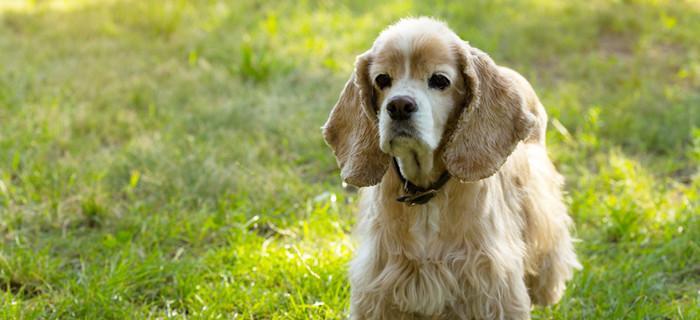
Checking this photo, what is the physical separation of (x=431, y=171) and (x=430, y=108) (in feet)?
1.03

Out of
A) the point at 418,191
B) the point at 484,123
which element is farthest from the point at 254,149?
the point at 484,123

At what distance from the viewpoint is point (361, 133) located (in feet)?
10.8

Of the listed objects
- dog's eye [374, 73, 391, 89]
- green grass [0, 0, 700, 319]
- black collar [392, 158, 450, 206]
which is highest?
dog's eye [374, 73, 391, 89]

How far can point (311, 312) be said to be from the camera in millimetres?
3850

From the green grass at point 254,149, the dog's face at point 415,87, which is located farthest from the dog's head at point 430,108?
the green grass at point 254,149

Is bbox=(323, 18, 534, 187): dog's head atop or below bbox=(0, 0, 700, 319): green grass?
atop

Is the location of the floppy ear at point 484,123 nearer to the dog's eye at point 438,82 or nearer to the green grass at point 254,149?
the dog's eye at point 438,82

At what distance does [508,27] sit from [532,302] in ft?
15.6

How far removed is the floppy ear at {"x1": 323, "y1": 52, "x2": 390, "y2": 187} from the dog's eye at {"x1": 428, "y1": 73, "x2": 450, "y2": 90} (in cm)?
27

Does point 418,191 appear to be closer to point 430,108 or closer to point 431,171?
point 431,171

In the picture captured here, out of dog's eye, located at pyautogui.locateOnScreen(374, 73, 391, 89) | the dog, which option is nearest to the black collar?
the dog

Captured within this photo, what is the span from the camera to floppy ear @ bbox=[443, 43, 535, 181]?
3064 millimetres

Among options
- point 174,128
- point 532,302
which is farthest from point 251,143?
point 532,302

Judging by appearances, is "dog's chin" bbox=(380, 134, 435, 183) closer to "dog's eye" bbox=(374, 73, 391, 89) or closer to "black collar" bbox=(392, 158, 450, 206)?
"black collar" bbox=(392, 158, 450, 206)
